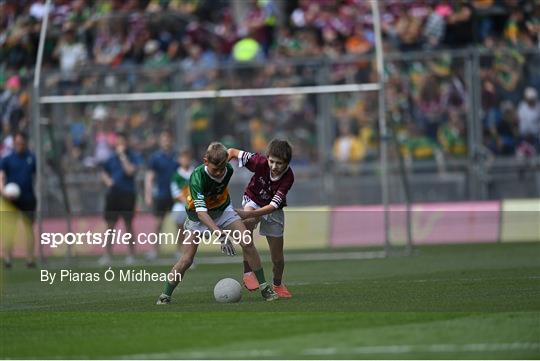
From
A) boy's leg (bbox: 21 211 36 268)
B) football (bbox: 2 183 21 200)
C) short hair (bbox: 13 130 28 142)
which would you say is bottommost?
boy's leg (bbox: 21 211 36 268)

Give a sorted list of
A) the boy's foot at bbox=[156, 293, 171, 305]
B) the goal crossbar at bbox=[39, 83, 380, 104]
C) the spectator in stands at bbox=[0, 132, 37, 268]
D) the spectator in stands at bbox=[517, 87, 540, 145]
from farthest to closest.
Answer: the spectator in stands at bbox=[517, 87, 540, 145] < the spectator in stands at bbox=[0, 132, 37, 268] < the goal crossbar at bbox=[39, 83, 380, 104] < the boy's foot at bbox=[156, 293, 171, 305]

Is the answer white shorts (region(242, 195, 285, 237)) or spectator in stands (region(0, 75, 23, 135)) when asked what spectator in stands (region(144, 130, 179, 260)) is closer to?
spectator in stands (region(0, 75, 23, 135))

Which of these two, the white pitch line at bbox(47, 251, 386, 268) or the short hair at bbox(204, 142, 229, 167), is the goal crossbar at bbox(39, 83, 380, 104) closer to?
the white pitch line at bbox(47, 251, 386, 268)

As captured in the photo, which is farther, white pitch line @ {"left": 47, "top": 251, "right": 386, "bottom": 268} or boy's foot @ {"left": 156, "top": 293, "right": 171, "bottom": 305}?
white pitch line @ {"left": 47, "top": 251, "right": 386, "bottom": 268}

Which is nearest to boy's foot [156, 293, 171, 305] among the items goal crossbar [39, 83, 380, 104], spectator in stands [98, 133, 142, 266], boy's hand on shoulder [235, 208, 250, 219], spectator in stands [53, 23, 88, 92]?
boy's hand on shoulder [235, 208, 250, 219]

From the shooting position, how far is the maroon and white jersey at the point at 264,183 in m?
14.0

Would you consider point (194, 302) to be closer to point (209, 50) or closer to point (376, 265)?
point (376, 265)

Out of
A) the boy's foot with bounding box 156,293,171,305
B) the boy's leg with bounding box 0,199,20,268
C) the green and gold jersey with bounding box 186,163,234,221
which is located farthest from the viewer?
the boy's leg with bounding box 0,199,20,268

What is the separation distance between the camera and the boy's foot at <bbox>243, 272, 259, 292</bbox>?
14.2 m

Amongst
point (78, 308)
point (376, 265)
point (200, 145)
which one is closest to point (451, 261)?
point (376, 265)

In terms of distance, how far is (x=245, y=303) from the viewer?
13.8 metres

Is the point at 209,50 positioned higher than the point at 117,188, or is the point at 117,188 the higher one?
the point at 209,50

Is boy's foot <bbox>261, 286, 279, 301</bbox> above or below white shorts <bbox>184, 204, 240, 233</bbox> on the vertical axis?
below

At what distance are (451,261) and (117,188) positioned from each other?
6882 millimetres
